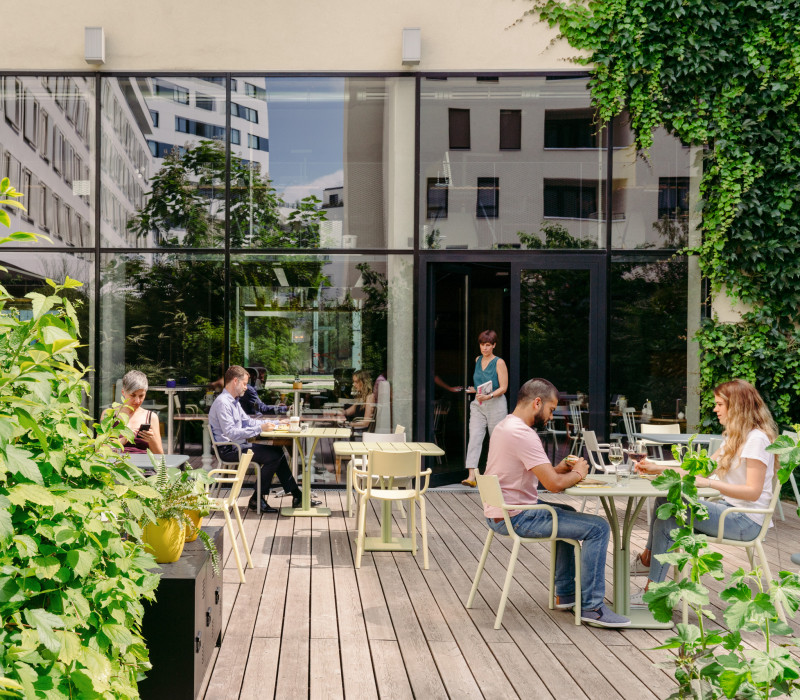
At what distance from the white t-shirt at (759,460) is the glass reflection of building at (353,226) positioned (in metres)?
4.42

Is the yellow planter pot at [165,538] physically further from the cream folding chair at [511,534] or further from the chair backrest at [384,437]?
the chair backrest at [384,437]

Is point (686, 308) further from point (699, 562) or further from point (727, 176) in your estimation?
point (699, 562)

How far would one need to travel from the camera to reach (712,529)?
4941 millimetres

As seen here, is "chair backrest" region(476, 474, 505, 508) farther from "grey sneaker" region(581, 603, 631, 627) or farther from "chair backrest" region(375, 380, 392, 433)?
"chair backrest" region(375, 380, 392, 433)

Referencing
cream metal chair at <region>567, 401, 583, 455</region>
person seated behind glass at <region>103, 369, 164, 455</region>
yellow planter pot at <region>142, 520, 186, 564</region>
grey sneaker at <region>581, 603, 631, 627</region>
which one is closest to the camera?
yellow planter pot at <region>142, 520, 186, 564</region>

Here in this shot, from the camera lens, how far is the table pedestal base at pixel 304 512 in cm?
780

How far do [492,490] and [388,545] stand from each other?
216 centimetres

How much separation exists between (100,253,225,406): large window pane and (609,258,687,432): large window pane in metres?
4.60

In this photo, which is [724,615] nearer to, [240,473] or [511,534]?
[511,534]

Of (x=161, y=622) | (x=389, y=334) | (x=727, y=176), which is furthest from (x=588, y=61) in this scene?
(x=161, y=622)

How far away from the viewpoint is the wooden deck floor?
3828 millimetres

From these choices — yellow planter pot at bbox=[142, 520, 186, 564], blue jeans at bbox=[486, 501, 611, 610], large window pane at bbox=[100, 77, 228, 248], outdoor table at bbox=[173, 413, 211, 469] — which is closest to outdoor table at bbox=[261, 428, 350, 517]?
outdoor table at bbox=[173, 413, 211, 469]

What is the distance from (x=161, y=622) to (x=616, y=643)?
97.0 inches

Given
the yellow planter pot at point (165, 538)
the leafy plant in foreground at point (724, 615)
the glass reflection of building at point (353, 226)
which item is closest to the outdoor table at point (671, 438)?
the glass reflection of building at point (353, 226)
